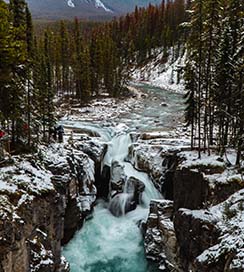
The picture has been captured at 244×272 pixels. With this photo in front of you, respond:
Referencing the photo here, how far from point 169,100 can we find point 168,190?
1474 inches

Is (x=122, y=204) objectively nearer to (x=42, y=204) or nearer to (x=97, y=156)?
(x=97, y=156)

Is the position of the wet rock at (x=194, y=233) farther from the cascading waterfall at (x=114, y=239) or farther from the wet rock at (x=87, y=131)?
the wet rock at (x=87, y=131)

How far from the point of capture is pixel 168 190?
28.7 metres

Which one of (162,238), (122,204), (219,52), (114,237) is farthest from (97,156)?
(219,52)

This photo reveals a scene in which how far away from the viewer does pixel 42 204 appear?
64.3 feet

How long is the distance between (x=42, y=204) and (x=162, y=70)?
81.0 meters

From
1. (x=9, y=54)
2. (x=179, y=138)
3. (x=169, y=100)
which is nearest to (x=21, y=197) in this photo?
(x=9, y=54)

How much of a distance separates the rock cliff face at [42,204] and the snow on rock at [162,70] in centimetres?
5797

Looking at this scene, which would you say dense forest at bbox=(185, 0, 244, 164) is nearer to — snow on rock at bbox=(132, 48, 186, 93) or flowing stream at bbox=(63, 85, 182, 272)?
flowing stream at bbox=(63, 85, 182, 272)

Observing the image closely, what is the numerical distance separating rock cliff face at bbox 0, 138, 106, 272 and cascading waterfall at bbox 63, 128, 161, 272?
113 cm

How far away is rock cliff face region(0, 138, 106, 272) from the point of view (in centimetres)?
1605

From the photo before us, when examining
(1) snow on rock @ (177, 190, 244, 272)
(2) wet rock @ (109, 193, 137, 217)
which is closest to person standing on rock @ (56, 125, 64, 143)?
(2) wet rock @ (109, 193, 137, 217)

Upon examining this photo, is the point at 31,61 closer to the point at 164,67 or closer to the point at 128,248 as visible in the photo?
the point at 128,248

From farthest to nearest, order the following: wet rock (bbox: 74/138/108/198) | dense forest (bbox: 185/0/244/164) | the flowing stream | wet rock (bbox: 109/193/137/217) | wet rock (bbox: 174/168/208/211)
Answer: wet rock (bbox: 74/138/108/198)
wet rock (bbox: 109/193/137/217)
dense forest (bbox: 185/0/244/164)
the flowing stream
wet rock (bbox: 174/168/208/211)
